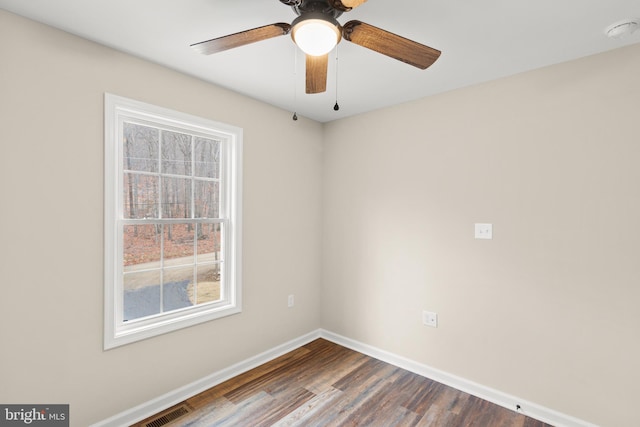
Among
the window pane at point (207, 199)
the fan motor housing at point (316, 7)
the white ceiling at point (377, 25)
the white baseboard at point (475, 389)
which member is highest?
the white ceiling at point (377, 25)

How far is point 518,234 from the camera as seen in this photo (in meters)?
2.29

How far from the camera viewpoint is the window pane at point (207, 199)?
8.48 ft

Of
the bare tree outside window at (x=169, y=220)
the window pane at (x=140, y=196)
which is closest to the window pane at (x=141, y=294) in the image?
the bare tree outside window at (x=169, y=220)

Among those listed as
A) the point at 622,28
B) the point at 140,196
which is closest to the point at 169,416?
the point at 140,196

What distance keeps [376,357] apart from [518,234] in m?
1.75

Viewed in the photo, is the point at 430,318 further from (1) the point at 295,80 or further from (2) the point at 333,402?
(1) the point at 295,80

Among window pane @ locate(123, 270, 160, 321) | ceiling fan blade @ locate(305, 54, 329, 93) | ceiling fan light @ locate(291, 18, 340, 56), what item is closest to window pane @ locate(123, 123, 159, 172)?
window pane @ locate(123, 270, 160, 321)

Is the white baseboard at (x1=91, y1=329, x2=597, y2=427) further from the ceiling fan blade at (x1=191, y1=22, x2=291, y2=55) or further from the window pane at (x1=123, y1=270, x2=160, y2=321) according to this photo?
the ceiling fan blade at (x1=191, y1=22, x2=291, y2=55)

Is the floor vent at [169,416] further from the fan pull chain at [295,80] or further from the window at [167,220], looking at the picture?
the fan pull chain at [295,80]

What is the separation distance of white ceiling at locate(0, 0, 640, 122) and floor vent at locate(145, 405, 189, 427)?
2.51 meters

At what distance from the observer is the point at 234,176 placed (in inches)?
108

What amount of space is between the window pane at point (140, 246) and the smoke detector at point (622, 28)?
3.17 m

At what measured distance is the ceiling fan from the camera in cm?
125

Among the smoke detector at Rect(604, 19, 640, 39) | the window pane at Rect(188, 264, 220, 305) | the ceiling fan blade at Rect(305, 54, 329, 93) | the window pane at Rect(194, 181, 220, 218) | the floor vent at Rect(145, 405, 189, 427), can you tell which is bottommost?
the floor vent at Rect(145, 405, 189, 427)
